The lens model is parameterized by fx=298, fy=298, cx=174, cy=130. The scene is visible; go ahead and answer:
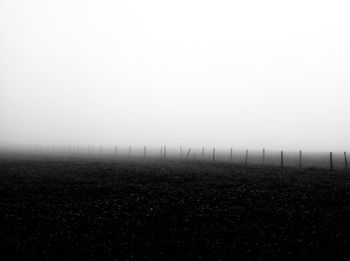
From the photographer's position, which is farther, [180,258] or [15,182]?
[15,182]

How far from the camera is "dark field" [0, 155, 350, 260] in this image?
12.0 metres

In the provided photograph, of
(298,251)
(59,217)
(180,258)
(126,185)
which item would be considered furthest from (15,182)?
(298,251)

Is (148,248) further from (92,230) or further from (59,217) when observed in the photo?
(59,217)

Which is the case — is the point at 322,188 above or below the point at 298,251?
above

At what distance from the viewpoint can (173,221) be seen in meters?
15.7

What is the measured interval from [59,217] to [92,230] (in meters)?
2.98

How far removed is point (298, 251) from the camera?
12.1 meters

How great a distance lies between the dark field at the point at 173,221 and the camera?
12039mm

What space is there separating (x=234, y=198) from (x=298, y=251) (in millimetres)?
8748

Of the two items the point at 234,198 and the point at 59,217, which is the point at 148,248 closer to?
the point at 59,217

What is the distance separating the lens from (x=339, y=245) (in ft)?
41.4

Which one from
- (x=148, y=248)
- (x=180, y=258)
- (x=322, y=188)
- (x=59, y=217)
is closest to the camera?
(x=180, y=258)

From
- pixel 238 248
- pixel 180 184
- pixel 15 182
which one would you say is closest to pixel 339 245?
pixel 238 248

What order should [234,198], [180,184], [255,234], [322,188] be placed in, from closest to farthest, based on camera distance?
[255,234] < [234,198] < [322,188] < [180,184]
